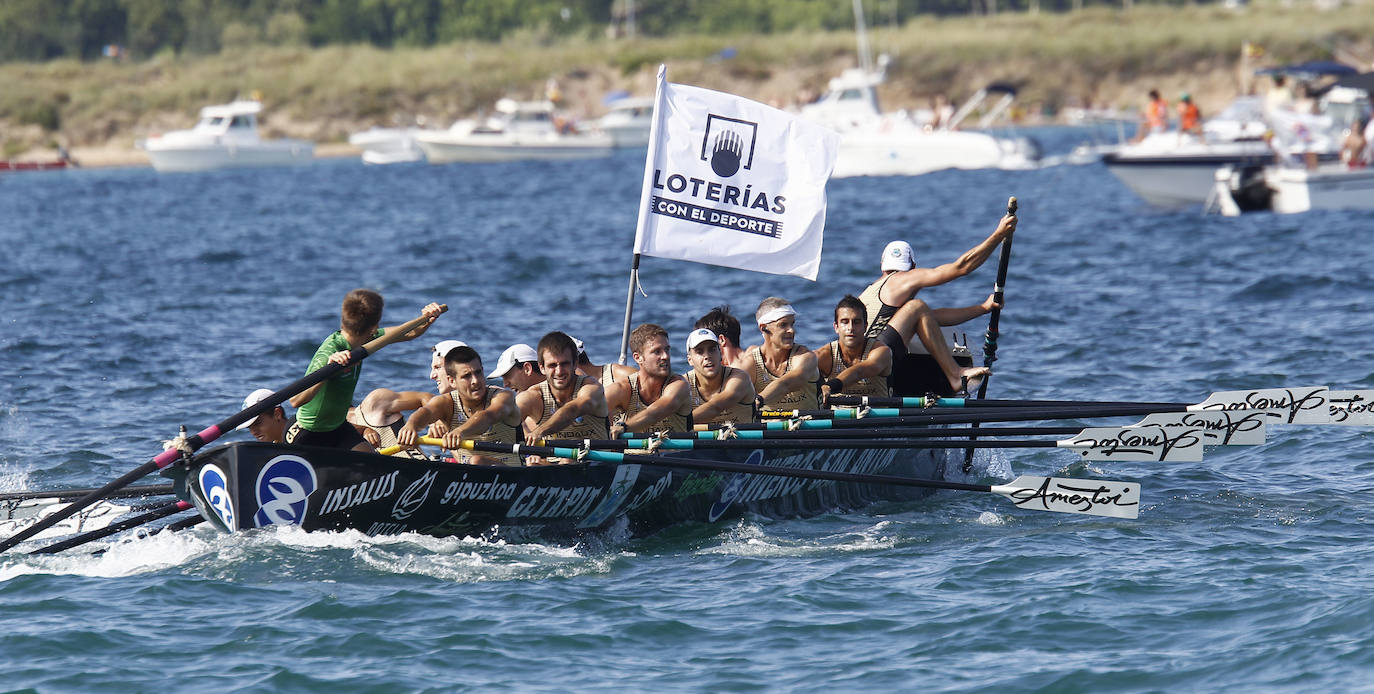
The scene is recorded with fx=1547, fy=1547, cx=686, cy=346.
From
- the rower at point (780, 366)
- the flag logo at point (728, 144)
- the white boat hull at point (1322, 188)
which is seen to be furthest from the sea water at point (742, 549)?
the flag logo at point (728, 144)

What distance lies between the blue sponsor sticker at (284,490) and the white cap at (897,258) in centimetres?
565

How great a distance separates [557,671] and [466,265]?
20.0m

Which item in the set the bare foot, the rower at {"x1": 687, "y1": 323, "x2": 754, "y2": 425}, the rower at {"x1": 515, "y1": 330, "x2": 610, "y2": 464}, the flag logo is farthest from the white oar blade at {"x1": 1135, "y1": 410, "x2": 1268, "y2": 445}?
the rower at {"x1": 515, "y1": 330, "x2": 610, "y2": 464}

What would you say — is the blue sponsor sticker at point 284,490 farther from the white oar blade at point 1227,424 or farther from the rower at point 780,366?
the white oar blade at point 1227,424

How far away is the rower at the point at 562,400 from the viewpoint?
10.2 metres

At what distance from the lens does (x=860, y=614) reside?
860 cm

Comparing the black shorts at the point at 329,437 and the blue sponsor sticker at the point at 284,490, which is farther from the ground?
the black shorts at the point at 329,437

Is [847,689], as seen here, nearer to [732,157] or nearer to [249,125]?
[732,157]

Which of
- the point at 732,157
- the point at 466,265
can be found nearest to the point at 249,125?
the point at 466,265

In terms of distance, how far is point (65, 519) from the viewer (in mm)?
10430

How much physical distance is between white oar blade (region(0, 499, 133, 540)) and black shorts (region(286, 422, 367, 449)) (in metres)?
1.41

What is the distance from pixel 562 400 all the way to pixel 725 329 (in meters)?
1.92

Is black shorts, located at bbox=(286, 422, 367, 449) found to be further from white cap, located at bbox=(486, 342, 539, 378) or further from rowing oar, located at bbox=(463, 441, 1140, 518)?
rowing oar, located at bbox=(463, 441, 1140, 518)

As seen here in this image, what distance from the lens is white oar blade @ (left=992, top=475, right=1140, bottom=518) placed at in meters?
10.1
